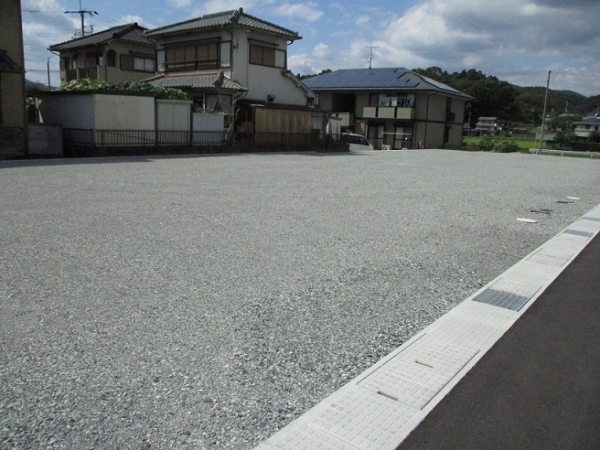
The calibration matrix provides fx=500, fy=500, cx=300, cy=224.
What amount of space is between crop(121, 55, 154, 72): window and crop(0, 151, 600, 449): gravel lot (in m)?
25.7

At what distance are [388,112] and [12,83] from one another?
1150 inches

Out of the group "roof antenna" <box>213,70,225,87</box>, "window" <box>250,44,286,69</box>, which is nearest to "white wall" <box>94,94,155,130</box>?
"roof antenna" <box>213,70,225,87</box>

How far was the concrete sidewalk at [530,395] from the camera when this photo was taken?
2.73m

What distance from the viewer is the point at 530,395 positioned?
3174 mm

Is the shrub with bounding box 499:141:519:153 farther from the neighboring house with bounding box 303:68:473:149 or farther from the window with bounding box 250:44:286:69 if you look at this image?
the window with bounding box 250:44:286:69

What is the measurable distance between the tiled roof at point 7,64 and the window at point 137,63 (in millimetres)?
16987

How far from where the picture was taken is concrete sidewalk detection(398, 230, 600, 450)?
8.97ft

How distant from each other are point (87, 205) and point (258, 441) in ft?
24.1

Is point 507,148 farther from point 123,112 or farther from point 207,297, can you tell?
point 207,297

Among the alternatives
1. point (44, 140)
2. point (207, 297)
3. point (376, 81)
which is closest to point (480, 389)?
point (207, 297)

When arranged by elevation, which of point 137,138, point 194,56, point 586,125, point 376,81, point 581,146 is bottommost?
point 137,138

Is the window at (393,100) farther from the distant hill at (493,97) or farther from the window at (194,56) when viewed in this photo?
the distant hill at (493,97)

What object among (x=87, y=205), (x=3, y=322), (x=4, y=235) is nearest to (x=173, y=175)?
(x=87, y=205)

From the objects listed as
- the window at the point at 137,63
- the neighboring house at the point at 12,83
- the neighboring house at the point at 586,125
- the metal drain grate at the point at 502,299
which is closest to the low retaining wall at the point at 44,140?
the neighboring house at the point at 12,83
